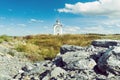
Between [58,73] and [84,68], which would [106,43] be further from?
[58,73]

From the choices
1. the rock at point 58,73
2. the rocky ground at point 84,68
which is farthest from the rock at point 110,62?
the rock at point 58,73

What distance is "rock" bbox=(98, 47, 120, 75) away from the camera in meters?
12.7

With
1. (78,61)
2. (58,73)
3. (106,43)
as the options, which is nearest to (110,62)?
(78,61)

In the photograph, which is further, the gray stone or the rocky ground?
the gray stone

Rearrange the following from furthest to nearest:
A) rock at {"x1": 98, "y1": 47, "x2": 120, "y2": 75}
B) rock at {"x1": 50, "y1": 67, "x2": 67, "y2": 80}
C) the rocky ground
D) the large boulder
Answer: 1. the large boulder
2. rock at {"x1": 50, "y1": 67, "x2": 67, "y2": 80}
3. the rocky ground
4. rock at {"x1": 98, "y1": 47, "x2": 120, "y2": 75}

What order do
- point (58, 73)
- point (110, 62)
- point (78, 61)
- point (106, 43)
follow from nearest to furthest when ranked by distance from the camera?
point (110, 62)
point (58, 73)
point (78, 61)
point (106, 43)

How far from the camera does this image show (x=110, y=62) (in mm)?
12906

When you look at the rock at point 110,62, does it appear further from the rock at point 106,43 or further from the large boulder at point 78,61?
the rock at point 106,43

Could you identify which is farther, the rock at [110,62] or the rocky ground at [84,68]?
the rocky ground at [84,68]

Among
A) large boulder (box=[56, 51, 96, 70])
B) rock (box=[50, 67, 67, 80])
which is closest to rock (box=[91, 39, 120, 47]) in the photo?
large boulder (box=[56, 51, 96, 70])

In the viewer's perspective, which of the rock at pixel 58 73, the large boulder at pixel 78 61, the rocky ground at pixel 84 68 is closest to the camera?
the rocky ground at pixel 84 68

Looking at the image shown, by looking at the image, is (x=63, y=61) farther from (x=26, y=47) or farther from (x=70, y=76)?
(x=26, y=47)

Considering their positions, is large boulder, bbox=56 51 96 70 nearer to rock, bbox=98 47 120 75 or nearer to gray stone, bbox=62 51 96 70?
gray stone, bbox=62 51 96 70

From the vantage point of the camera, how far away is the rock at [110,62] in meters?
12.7
